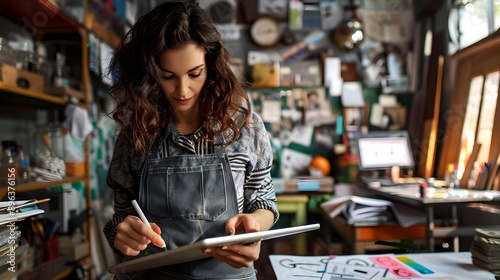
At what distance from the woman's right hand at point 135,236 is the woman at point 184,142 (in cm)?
7

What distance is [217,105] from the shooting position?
90 centimetres

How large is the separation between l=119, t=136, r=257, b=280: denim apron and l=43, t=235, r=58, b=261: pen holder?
3.42 ft

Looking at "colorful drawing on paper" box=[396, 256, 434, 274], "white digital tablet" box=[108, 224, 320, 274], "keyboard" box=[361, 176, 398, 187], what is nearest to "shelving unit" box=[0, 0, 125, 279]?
"white digital tablet" box=[108, 224, 320, 274]

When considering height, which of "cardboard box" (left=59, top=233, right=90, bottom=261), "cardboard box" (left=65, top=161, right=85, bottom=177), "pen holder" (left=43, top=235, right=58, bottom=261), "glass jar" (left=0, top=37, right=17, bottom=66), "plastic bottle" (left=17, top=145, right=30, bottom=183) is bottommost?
"cardboard box" (left=59, top=233, right=90, bottom=261)

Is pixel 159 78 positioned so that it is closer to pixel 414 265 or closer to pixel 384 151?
pixel 414 265

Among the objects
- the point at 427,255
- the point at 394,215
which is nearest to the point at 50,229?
the point at 427,255

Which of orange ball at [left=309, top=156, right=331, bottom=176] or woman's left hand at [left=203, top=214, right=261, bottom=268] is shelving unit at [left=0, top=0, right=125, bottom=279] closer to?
woman's left hand at [left=203, top=214, right=261, bottom=268]

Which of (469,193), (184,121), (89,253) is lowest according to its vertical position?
(89,253)

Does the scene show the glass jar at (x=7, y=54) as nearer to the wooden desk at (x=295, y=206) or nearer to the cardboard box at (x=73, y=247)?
the cardboard box at (x=73, y=247)

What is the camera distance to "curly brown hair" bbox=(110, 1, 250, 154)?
33.5 inches

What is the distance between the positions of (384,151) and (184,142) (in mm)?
Result: 2048

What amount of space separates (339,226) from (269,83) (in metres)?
1.25

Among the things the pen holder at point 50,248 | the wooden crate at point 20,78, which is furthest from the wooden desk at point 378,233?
the wooden crate at point 20,78

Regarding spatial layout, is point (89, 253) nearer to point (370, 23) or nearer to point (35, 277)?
point (35, 277)
